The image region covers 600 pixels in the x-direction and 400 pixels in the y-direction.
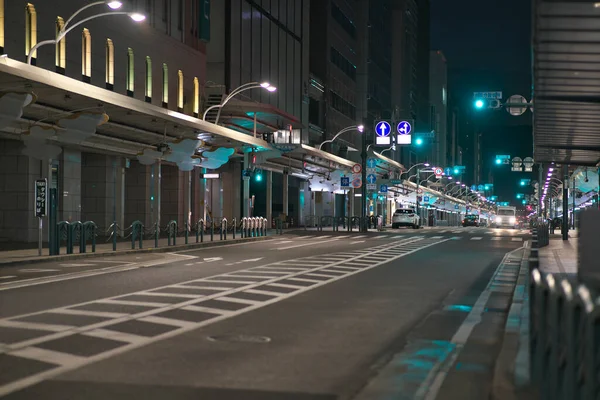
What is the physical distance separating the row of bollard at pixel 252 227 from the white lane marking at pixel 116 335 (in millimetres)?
32395

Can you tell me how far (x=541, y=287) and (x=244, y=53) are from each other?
175 feet

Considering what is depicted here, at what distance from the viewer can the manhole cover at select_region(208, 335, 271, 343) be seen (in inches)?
398

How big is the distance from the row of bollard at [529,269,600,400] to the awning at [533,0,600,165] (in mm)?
6797

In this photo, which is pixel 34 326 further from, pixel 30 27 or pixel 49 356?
pixel 30 27

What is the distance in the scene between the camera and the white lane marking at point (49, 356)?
8.59m

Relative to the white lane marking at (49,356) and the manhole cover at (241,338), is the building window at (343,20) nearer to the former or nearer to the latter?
the manhole cover at (241,338)

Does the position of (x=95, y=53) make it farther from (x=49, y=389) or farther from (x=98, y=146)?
(x=49, y=389)

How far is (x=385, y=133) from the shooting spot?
201ft

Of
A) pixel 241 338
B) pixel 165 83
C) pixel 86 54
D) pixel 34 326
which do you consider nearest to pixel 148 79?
pixel 165 83

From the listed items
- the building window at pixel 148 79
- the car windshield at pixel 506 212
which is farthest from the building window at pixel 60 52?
the car windshield at pixel 506 212

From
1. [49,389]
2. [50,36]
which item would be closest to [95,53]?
[50,36]

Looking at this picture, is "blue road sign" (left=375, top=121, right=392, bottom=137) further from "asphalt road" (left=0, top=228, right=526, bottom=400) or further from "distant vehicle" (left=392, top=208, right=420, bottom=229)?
"asphalt road" (left=0, top=228, right=526, bottom=400)

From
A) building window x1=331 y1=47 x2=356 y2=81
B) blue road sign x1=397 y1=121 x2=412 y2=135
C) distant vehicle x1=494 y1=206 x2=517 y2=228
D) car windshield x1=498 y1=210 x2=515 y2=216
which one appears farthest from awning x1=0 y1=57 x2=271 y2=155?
car windshield x1=498 y1=210 x2=515 y2=216

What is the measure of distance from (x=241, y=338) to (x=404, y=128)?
53.9 m
